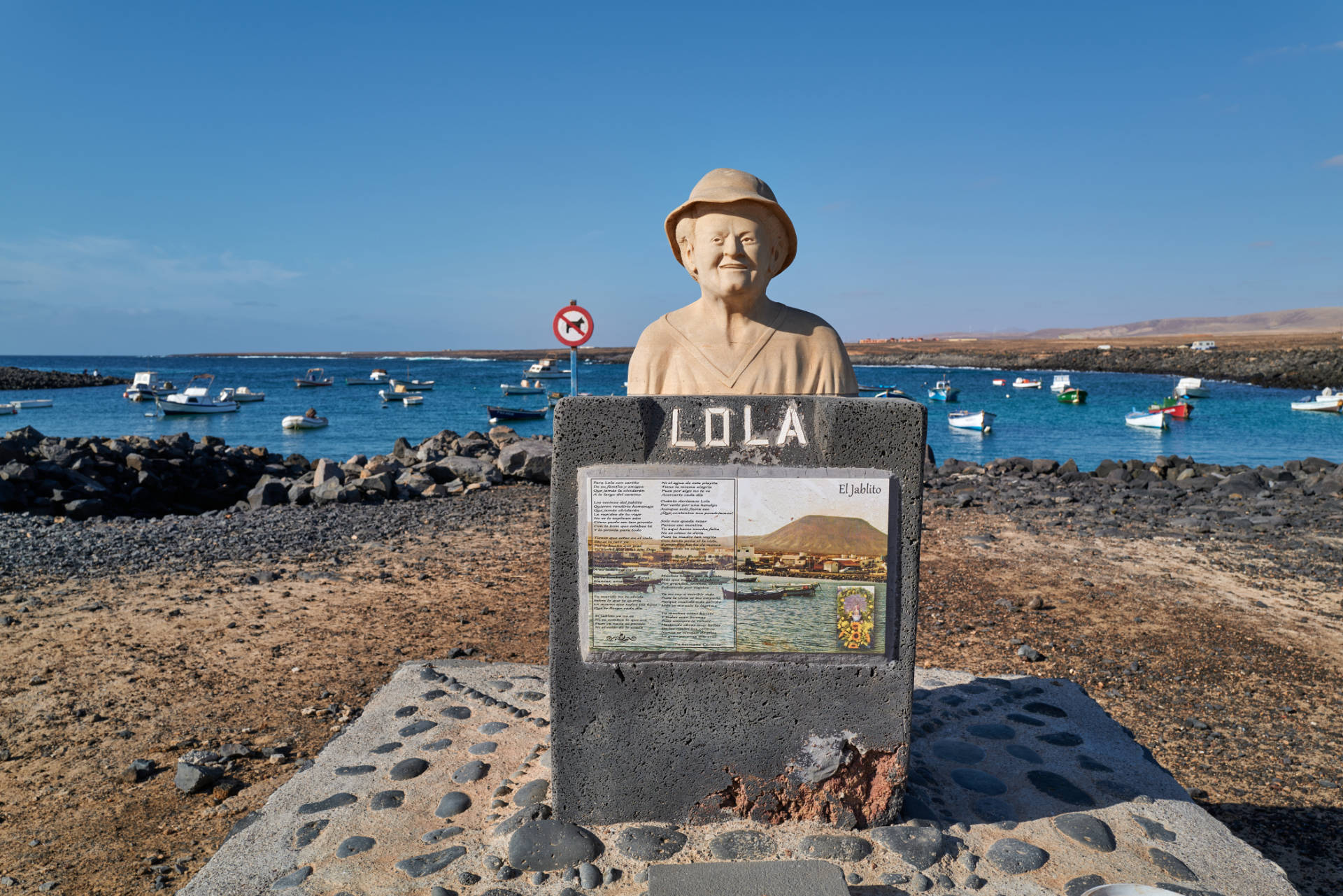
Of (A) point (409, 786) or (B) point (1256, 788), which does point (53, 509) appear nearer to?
(A) point (409, 786)

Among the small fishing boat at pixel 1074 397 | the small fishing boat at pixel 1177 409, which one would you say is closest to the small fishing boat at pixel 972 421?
the small fishing boat at pixel 1177 409

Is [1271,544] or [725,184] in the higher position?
[725,184]

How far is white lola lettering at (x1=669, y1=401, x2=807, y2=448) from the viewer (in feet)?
10.4

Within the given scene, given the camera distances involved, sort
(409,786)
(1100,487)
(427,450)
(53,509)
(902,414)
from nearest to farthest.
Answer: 1. (902,414)
2. (409,786)
3. (53,509)
4. (1100,487)
5. (427,450)

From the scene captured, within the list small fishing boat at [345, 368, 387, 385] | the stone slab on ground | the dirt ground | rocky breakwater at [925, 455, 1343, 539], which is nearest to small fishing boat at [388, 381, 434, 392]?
small fishing boat at [345, 368, 387, 385]

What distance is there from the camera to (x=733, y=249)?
3461 mm

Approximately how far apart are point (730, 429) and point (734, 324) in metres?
0.71

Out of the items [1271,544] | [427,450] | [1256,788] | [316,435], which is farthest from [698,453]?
[316,435]

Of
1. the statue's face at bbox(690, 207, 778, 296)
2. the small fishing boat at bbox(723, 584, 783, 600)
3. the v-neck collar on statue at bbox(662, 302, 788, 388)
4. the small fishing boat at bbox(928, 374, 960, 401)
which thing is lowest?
the small fishing boat at bbox(928, 374, 960, 401)

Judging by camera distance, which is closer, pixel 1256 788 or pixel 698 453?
pixel 698 453

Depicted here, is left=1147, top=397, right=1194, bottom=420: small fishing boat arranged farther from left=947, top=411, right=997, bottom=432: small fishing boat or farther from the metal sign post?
the metal sign post

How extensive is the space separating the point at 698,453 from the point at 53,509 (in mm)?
11660

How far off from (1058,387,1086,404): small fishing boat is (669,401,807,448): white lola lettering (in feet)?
163

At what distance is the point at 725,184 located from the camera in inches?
136
